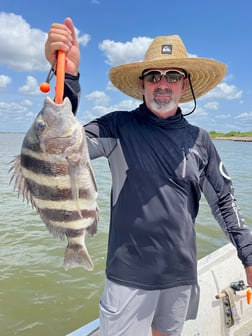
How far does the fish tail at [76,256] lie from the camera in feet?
6.48

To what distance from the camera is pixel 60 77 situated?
175cm

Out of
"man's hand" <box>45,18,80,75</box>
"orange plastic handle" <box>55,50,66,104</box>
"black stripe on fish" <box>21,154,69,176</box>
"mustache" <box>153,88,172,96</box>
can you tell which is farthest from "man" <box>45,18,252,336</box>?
"black stripe on fish" <box>21,154,69,176</box>

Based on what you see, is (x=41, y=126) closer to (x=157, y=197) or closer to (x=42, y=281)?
(x=157, y=197)

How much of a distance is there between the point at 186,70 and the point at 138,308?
5.81ft

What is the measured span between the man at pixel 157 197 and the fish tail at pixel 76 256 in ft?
1.28

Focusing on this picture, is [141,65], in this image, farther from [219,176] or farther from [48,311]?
[48,311]

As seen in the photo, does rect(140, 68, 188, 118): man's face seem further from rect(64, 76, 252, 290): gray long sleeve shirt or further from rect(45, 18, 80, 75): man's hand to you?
rect(45, 18, 80, 75): man's hand

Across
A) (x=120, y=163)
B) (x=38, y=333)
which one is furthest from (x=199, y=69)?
(x=38, y=333)

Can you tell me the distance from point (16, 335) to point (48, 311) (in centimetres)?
65

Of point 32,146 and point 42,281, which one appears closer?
point 32,146

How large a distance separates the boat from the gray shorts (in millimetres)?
1049

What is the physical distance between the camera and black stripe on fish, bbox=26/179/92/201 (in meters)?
1.82

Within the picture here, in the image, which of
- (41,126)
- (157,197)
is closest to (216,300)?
(157,197)

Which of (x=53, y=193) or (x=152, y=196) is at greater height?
(x=53, y=193)
